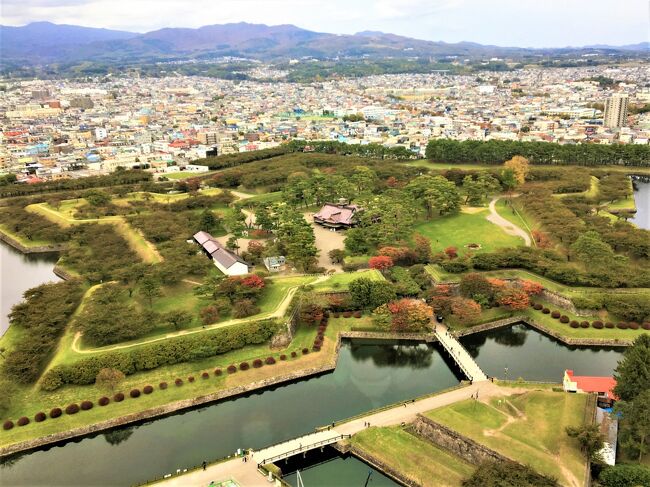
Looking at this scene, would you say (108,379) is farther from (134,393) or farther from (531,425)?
(531,425)

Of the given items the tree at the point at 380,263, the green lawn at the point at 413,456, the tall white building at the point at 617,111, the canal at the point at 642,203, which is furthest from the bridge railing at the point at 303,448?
the tall white building at the point at 617,111

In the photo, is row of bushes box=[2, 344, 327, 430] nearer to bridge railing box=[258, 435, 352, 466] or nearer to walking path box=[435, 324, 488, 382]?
bridge railing box=[258, 435, 352, 466]

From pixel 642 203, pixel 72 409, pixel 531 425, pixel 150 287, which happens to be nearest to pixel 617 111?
pixel 642 203

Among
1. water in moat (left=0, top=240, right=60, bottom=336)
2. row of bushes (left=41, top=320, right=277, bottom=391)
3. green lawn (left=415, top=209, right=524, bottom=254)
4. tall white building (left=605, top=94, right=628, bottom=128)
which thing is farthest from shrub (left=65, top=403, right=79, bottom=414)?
tall white building (left=605, top=94, right=628, bottom=128)

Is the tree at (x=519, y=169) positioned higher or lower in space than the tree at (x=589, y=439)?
higher

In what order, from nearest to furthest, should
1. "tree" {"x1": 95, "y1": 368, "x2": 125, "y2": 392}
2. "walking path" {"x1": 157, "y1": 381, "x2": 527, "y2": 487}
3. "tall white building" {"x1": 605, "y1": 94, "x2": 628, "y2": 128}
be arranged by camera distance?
1. "walking path" {"x1": 157, "y1": 381, "x2": 527, "y2": 487}
2. "tree" {"x1": 95, "y1": 368, "x2": 125, "y2": 392}
3. "tall white building" {"x1": 605, "y1": 94, "x2": 628, "y2": 128}

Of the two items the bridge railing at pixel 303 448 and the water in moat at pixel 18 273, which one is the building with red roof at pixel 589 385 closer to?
the bridge railing at pixel 303 448
